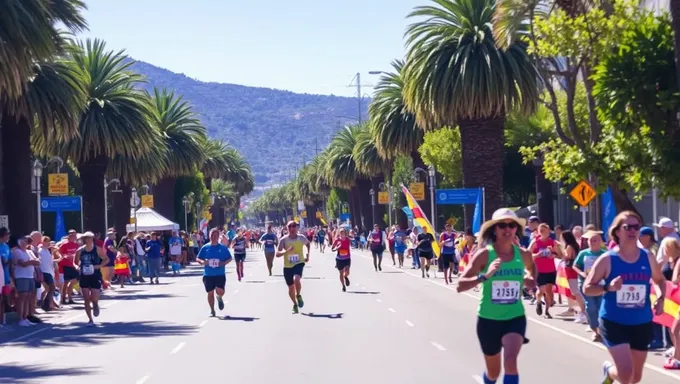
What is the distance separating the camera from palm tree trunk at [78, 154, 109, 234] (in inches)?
1780

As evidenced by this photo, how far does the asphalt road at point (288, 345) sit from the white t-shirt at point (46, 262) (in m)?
1.12

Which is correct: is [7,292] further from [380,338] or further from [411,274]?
[411,274]

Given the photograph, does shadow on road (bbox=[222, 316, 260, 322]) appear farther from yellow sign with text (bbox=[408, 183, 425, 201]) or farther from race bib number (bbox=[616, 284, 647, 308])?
yellow sign with text (bbox=[408, 183, 425, 201])

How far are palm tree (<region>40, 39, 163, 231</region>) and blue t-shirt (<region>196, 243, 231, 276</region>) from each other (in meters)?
20.7

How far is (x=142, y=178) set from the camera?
178 ft

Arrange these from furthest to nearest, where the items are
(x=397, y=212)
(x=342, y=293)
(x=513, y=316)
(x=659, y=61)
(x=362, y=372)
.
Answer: (x=397, y=212), (x=342, y=293), (x=659, y=61), (x=362, y=372), (x=513, y=316)

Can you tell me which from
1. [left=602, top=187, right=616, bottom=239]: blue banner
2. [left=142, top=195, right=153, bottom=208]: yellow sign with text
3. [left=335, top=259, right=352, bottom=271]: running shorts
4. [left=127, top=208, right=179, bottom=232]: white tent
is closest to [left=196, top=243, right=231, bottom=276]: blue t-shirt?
[left=335, top=259, right=352, bottom=271]: running shorts

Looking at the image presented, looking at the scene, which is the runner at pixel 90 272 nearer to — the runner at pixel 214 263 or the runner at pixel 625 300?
the runner at pixel 214 263

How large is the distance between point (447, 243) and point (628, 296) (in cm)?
2422

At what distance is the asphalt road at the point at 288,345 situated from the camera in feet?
44.3

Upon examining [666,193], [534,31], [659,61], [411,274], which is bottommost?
[411,274]

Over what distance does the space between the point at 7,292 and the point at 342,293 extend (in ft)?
34.6

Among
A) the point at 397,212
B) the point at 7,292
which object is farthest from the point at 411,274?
the point at 397,212

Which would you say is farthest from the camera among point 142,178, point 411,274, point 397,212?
point 397,212
